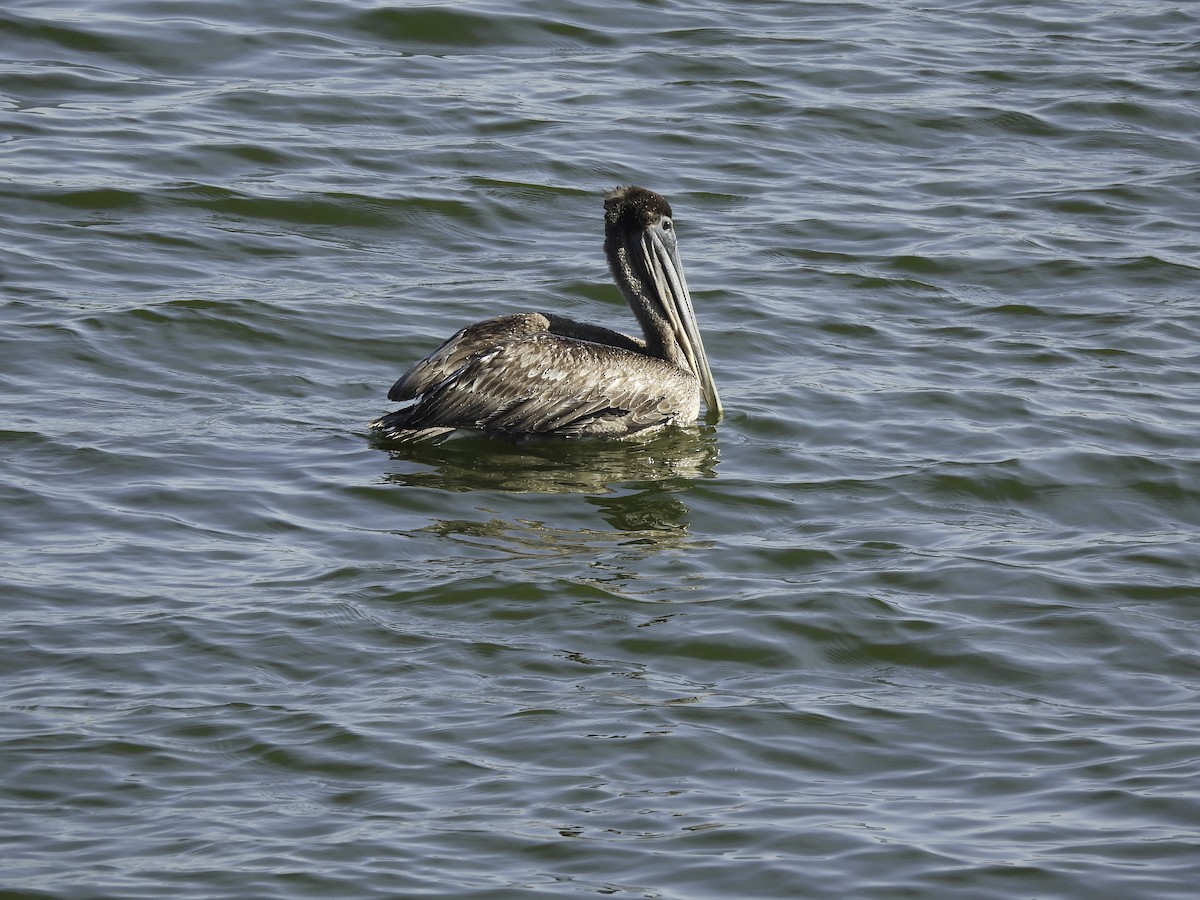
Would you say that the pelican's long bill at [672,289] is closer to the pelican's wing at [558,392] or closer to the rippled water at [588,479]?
the pelican's wing at [558,392]

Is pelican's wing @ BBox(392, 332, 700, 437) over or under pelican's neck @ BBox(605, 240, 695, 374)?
under

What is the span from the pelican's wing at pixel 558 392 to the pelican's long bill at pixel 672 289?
0.83 feet

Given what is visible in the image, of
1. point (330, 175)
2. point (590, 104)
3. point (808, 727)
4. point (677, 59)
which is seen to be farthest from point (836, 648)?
point (677, 59)

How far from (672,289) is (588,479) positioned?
5.67ft

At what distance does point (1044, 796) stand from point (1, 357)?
616 centimetres

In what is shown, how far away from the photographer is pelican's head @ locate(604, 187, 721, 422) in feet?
33.5

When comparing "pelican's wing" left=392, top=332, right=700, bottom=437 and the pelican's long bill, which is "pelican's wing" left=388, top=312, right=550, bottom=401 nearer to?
"pelican's wing" left=392, top=332, right=700, bottom=437

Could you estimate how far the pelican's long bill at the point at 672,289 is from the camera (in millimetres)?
10242

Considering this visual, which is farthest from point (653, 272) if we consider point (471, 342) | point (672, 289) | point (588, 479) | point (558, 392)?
point (588, 479)

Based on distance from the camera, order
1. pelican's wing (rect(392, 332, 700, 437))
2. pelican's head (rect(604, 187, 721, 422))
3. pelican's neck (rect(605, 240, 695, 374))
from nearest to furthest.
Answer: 1. pelican's wing (rect(392, 332, 700, 437))
2. pelican's head (rect(604, 187, 721, 422))
3. pelican's neck (rect(605, 240, 695, 374))

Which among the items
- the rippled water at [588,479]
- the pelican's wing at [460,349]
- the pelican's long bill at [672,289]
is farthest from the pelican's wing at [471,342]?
the pelican's long bill at [672,289]

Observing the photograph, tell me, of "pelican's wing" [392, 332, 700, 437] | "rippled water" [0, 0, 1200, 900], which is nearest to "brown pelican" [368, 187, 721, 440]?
"pelican's wing" [392, 332, 700, 437]

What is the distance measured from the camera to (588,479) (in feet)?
29.6

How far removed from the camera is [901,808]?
5793mm
